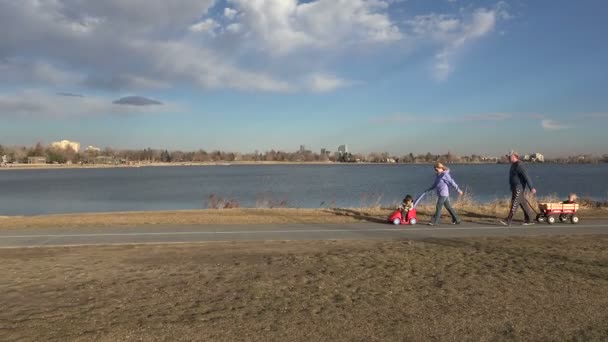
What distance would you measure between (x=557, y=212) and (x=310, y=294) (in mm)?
10950

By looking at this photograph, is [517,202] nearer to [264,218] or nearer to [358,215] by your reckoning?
[358,215]

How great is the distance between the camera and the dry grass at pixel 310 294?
5.41m

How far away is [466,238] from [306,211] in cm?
746

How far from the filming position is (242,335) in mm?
5289

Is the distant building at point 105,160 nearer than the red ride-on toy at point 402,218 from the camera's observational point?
No

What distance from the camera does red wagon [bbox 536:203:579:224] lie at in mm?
14625

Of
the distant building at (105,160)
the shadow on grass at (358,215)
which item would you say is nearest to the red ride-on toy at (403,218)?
the shadow on grass at (358,215)

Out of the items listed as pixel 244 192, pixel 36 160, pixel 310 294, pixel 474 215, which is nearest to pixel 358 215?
pixel 474 215

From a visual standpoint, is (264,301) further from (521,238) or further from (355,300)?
(521,238)

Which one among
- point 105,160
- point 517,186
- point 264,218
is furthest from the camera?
point 105,160

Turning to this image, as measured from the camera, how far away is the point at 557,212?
1464 centimetres

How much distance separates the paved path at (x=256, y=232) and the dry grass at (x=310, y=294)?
163 cm

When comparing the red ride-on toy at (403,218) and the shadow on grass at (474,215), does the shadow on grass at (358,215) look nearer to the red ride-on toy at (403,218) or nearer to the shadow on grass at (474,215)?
the red ride-on toy at (403,218)

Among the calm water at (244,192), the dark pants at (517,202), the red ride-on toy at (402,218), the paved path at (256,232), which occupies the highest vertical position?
the dark pants at (517,202)
